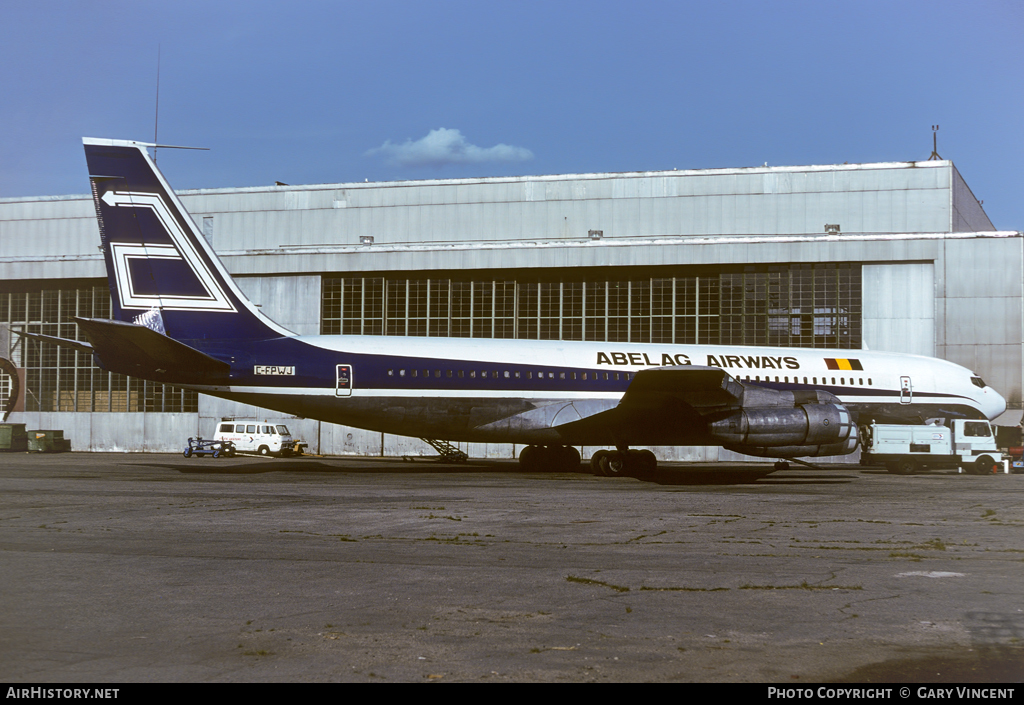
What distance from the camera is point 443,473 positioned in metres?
29.5

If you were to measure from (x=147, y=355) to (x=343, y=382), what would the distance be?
563 centimetres

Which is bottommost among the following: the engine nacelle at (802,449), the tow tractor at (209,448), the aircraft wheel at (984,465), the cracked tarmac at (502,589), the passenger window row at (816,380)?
the tow tractor at (209,448)

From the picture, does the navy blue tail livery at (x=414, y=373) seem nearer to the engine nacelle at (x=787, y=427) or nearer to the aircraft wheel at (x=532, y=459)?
the engine nacelle at (x=787, y=427)

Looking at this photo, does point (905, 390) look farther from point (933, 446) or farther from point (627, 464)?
point (627, 464)

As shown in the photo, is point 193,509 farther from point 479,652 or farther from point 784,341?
point 784,341

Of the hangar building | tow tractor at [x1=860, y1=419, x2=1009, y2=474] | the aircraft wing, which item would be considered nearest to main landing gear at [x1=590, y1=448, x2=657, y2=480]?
the aircraft wing

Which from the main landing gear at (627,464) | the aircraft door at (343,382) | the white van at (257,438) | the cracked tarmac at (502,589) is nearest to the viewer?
the cracked tarmac at (502,589)

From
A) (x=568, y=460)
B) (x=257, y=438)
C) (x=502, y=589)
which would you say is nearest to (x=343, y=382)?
(x=568, y=460)

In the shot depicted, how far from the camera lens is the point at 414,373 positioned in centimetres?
2791

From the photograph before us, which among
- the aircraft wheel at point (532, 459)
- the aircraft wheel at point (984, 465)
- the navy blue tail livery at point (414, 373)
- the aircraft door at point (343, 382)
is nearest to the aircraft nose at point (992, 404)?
the aircraft wheel at point (984, 465)

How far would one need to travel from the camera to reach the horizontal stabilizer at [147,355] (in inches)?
938

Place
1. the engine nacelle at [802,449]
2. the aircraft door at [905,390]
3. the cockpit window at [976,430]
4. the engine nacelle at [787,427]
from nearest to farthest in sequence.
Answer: the engine nacelle at [787,427] < the engine nacelle at [802,449] < the aircraft door at [905,390] < the cockpit window at [976,430]

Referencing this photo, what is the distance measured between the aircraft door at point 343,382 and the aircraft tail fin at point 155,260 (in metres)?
2.34
